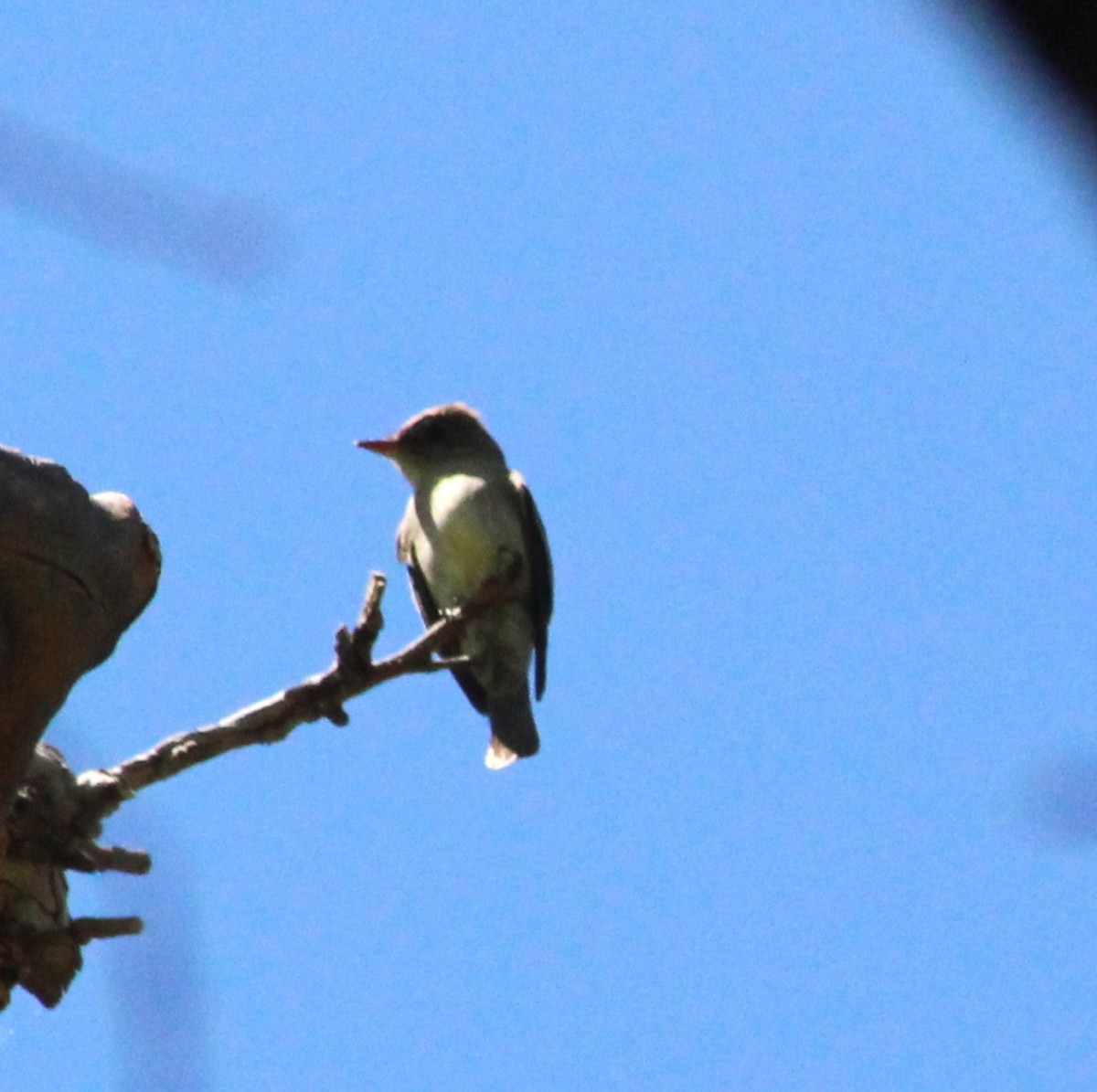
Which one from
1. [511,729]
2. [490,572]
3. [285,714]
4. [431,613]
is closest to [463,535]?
[490,572]

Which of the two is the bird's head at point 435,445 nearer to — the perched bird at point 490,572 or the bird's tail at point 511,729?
the perched bird at point 490,572

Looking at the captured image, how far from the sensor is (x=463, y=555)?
7664 millimetres

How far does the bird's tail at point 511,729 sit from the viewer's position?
25.2 ft

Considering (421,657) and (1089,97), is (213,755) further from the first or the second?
(1089,97)

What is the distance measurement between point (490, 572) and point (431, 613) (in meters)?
0.63

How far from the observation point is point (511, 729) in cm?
773

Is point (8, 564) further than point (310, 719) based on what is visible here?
No

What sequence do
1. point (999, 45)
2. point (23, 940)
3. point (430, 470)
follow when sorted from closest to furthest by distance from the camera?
point (999, 45) → point (23, 940) → point (430, 470)

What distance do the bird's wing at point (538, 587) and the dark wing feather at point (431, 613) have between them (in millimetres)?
284

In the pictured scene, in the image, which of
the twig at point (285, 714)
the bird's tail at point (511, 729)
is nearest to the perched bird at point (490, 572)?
the bird's tail at point (511, 729)

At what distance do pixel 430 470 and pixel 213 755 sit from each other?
424cm

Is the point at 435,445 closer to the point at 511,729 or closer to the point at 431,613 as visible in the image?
the point at 431,613

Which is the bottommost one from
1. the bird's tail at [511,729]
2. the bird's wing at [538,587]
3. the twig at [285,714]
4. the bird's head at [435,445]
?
the twig at [285,714]

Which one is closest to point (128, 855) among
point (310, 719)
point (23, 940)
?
point (23, 940)
